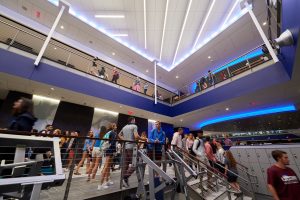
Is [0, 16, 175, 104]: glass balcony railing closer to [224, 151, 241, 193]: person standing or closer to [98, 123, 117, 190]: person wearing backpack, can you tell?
[98, 123, 117, 190]: person wearing backpack

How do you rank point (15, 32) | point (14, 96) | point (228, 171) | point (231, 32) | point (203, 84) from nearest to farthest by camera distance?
point (228, 171) → point (15, 32) → point (14, 96) → point (231, 32) → point (203, 84)

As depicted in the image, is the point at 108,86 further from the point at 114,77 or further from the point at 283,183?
the point at 283,183

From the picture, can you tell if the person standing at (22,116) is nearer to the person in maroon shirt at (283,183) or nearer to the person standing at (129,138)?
the person standing at (129,138)

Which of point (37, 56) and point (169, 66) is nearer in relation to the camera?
point (37, 56)

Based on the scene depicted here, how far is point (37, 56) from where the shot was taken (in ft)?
20.7

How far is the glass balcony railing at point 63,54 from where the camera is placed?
6.25m

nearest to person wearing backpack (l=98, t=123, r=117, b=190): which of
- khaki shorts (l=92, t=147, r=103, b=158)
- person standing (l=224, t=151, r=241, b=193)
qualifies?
khaki shorts (l=92, t=147, r=103, b=158)

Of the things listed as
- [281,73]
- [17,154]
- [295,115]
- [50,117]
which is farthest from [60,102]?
[295,115]

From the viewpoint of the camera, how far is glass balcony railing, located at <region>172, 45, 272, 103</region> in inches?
264

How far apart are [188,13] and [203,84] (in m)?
4.24

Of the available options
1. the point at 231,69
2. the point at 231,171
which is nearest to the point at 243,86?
the point at 231,69

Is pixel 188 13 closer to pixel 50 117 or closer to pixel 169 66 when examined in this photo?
pixel 169 66

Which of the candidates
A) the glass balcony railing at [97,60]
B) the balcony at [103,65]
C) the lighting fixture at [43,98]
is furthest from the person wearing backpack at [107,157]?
the lighting fixture at [43,98]

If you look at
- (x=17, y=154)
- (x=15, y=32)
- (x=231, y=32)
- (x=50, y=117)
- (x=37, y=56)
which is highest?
(x=231, y=32)
